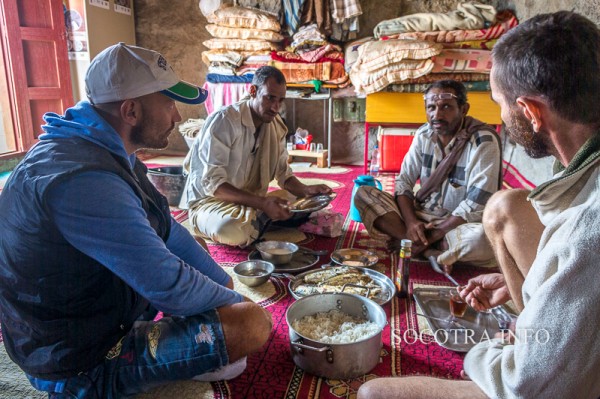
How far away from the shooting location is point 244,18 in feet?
17.1

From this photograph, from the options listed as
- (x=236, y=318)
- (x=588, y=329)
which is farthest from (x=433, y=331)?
(x=588, y=329)

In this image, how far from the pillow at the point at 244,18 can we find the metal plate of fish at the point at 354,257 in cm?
356

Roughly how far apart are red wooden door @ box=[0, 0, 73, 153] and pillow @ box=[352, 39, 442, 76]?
11.7 ft

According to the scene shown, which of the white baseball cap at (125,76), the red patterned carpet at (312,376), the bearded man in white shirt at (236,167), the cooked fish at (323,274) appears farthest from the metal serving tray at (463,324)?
the white baseball cap at (125,76)

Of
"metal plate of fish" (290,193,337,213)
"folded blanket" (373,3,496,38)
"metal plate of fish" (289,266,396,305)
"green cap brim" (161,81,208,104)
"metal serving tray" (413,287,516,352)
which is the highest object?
"folded blanket" (373,3,496,38)

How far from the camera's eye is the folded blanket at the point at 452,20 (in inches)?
177

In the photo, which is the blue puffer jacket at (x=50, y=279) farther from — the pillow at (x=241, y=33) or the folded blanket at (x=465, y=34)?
the pillow at (x=241, y=33)

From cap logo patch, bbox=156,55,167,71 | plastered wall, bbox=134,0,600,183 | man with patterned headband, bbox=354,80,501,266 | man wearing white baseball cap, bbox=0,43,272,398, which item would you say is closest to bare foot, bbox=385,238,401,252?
man with patterned headband, bbox=354,80,501,266

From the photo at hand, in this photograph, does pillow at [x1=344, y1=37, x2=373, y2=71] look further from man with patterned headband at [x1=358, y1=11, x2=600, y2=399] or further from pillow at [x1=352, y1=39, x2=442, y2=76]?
man with patterned headband at [x1=358, y1=11, x2=600, y2=399]

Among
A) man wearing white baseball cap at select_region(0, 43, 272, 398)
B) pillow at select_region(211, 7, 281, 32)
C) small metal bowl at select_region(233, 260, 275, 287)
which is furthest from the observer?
pillow at select_region(211, 7, 281, 32)

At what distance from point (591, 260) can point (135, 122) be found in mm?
1281

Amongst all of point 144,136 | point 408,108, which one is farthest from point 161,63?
point 408,108

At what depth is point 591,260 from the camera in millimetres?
759

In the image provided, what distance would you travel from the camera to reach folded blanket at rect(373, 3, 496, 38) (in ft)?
14.7
